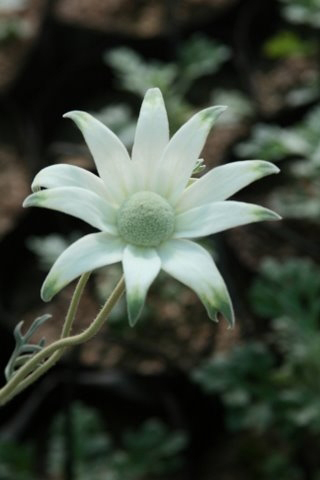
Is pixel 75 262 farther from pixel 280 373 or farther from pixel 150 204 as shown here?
pixel 280 373

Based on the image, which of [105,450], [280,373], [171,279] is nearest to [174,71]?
[171,279]

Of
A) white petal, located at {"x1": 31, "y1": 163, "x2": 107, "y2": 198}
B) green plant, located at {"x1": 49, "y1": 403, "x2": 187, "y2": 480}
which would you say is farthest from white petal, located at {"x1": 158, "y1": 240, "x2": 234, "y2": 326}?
green plant, located at {"x1": 49, "y1": 403, "x2": 187, "y2": 480}

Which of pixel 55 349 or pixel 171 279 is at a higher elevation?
pixel 55 349

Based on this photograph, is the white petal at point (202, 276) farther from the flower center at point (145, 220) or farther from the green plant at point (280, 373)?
the green plant at point (280, 373)

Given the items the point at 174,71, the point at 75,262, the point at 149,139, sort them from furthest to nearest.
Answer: the point at 174,71 < the point at 149,139 < the point at 75,262

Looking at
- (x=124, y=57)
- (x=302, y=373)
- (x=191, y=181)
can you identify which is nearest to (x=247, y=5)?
(x=124, y=57)

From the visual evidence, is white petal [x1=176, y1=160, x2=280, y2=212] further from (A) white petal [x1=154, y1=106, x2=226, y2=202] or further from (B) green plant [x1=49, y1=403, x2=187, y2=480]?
(B) green plant [x1=49, y1=403, x2=187, y2=480]

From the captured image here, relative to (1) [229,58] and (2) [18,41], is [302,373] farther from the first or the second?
(2) [18,41]
